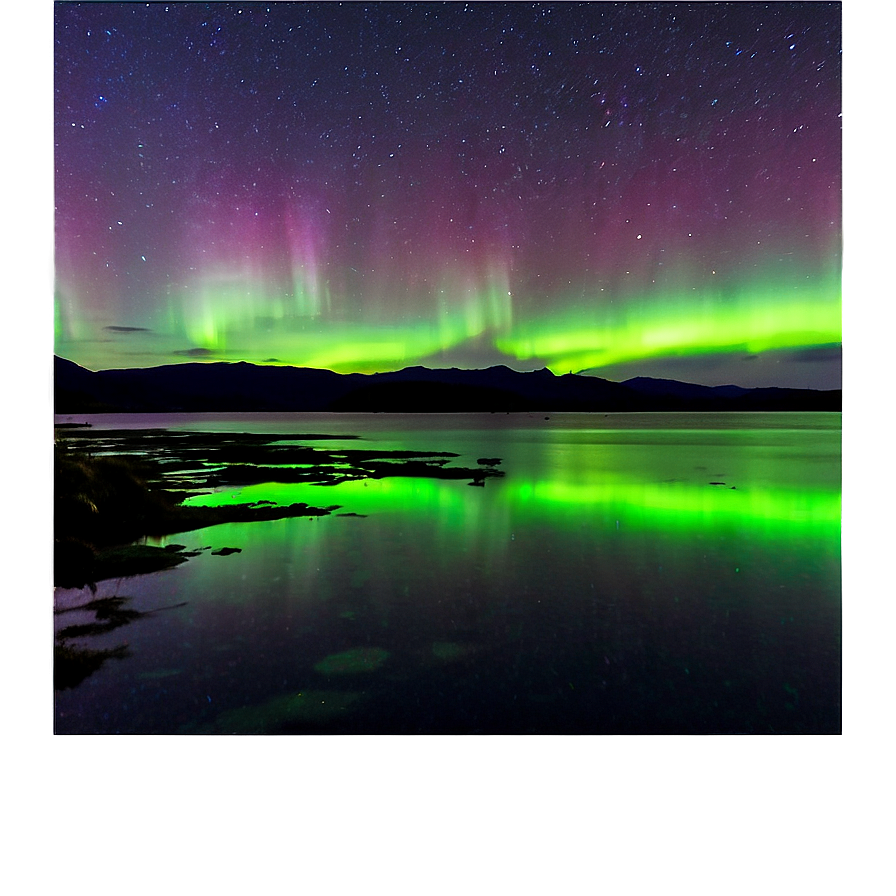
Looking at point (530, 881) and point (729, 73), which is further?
point (729, 73)

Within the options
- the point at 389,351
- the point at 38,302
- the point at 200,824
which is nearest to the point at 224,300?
the point at 389,351

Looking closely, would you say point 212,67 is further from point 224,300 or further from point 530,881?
point 530,881

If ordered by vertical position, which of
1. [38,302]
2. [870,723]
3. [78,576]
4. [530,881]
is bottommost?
[530,881]

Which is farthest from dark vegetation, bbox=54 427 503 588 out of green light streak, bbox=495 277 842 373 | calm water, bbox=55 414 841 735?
green light streak, bbox=495 277 842 373

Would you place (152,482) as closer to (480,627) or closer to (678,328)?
(480,627)

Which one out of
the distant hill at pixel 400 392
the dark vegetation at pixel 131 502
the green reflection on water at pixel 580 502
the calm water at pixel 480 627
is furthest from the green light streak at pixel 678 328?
the dark vegetation at pixel 131 502

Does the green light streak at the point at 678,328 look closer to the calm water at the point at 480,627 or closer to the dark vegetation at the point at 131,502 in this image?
the calm water at the point at 480,627
